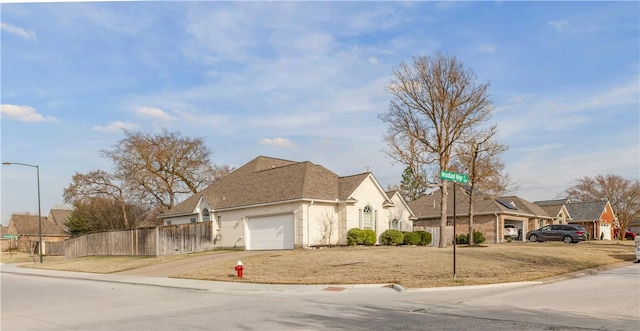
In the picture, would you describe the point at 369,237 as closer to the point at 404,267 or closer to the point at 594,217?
the point at 404,267

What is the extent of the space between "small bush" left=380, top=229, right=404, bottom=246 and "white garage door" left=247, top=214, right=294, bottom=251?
6.90 m

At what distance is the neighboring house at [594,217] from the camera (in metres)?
66.3

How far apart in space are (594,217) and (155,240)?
5513 centimetres

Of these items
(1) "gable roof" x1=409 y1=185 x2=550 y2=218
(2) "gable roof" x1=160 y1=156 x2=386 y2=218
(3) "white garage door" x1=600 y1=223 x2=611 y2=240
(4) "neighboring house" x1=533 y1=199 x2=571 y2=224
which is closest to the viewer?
(2) "gable roof" x1=160 y1=156 x2=386 y2=218

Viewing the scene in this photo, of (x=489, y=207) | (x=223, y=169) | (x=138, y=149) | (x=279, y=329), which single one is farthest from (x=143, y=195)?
(x=279, y=329)

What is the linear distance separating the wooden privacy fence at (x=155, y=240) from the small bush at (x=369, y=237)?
10599 mm

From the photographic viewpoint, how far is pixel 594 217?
65875mm

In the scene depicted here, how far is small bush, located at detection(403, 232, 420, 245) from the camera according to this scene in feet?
121

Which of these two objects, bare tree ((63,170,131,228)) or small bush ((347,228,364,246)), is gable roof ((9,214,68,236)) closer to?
bare tree ((63,170,131,228))

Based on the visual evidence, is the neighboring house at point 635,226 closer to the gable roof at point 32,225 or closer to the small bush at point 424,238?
the small bush at point 424,238

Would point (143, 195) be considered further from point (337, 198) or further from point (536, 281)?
point (536, 281)

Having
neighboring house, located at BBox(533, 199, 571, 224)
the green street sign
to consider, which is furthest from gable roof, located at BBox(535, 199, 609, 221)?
the green street sign

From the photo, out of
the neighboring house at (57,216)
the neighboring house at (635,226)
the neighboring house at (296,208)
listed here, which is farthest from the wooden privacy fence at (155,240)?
the neighboring house at (635,226)

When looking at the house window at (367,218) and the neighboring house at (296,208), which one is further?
the house window at (367,218)
